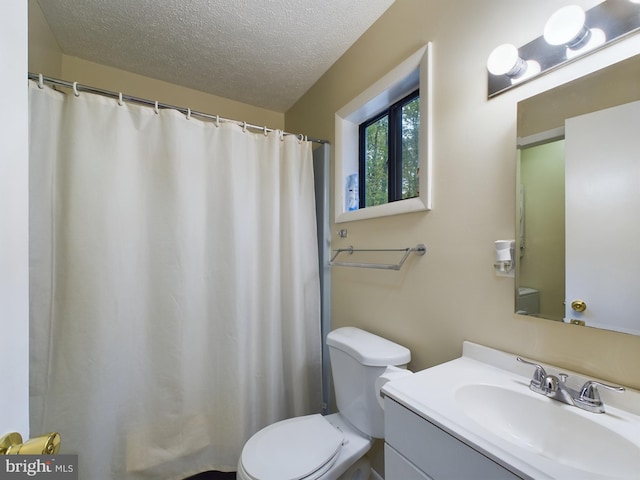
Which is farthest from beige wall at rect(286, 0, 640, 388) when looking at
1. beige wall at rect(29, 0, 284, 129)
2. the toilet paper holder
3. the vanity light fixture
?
beige wall at rect(29, 0, 284, 129)

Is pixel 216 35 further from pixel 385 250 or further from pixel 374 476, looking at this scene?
pixel 374 476

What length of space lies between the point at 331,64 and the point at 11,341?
199cm

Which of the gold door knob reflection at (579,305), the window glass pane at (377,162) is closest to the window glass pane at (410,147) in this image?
the window glass pane at (377,162)

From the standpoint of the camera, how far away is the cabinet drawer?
70 cm

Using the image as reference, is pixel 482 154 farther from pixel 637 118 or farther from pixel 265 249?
pixel 265 249

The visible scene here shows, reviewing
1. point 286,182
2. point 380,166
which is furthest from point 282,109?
point 380,166

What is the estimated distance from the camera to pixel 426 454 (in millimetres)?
678

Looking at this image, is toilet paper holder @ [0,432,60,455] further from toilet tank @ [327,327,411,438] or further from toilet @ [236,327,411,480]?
toilet tank @ [327,327,411,438]

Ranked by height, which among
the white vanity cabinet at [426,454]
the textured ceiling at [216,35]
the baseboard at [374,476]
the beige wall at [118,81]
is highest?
the textured ceiling at [216,35]

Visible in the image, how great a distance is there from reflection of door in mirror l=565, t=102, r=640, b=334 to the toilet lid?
0.99 metres

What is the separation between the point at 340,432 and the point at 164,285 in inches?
43.8

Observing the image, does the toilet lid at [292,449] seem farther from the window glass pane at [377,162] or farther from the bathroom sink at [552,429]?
the window glass pane at [377,162]

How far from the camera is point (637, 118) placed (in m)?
0.68

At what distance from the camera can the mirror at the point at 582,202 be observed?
27.0 inches
